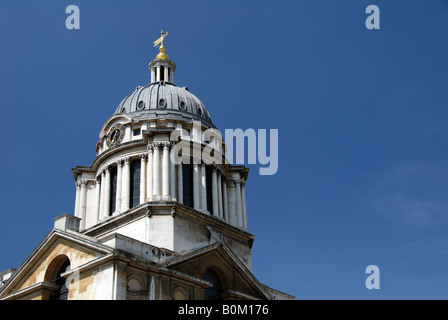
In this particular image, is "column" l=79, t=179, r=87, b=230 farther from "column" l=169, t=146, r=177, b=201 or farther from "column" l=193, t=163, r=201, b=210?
"column" l=193, t=163, r=201, b=210

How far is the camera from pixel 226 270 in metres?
35.8

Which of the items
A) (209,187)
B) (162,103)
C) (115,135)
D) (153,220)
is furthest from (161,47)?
(153,220)

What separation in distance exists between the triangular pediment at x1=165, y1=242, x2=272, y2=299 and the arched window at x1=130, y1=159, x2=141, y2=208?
9348 millimetres

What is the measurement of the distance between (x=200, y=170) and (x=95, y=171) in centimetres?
861

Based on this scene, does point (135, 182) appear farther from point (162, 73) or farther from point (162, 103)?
point (162, 73)

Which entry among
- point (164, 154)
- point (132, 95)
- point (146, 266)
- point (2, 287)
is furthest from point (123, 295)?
point (132, 95)

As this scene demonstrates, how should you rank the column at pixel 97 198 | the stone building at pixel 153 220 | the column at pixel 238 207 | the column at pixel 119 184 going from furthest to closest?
the column at pixel 238 207, the column at pixel 97 198, the column at pixel 119 184, the stone building at pixel 153 220

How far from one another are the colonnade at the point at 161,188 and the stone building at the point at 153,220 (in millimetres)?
79

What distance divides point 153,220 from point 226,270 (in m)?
6.52

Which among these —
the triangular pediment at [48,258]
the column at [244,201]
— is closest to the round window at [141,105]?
the column at [244,201]

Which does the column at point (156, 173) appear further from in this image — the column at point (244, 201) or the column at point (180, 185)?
the column at point (244, 201)

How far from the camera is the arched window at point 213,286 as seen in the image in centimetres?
3441

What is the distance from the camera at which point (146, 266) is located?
30578 millimetres
